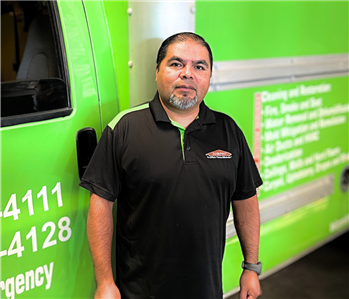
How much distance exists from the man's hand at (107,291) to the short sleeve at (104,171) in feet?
1.05

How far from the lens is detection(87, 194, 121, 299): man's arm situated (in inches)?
64.6

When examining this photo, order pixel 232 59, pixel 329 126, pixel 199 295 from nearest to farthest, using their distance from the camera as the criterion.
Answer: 1. pixel 199 295
2. pixel 232 59
3. pixel 329 126

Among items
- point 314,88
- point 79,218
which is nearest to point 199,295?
point 79,218

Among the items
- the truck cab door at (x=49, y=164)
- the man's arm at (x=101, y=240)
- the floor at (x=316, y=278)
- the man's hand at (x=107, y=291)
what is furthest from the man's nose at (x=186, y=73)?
the floor at (x=316, y=278)

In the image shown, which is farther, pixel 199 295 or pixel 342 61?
pixel 342 61

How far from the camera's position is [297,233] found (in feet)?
9.07

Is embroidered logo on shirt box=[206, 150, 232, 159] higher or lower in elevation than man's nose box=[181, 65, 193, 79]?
lower

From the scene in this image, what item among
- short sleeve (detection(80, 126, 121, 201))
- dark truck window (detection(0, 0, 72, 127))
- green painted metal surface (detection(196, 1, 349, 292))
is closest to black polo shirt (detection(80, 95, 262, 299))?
short sleeve (detection(80, 126, 121, 201))

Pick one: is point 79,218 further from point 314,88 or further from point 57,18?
point 314,88

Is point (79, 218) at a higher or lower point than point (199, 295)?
higher

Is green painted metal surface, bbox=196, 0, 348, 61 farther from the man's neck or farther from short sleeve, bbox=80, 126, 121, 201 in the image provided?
short sleeve, bbox=80, 126, 121, 201

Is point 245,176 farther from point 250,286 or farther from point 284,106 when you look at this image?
point 284,106

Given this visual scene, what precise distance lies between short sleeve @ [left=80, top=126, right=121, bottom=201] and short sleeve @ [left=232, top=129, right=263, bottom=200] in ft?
1.65

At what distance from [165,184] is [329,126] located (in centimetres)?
163
